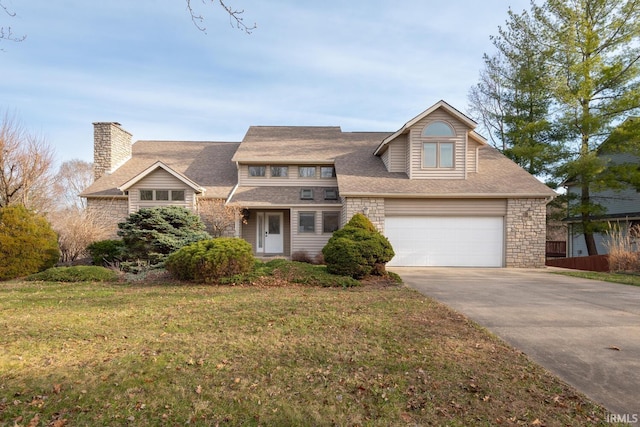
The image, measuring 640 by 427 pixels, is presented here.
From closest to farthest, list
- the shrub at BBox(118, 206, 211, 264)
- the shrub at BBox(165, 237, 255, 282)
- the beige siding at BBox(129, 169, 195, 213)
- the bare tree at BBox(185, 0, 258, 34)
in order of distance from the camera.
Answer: the bare tree at BBox(185, 0, 258, 34)
the shrub at BBox(165, 237, 255, 282)
the shrub at BBox(118, 206, 211, 264)
the beige siding at BBox(129, 169, 195, 213)

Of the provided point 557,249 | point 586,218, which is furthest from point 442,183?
point 557,249

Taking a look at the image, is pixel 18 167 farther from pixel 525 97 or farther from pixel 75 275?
pixel 525 97

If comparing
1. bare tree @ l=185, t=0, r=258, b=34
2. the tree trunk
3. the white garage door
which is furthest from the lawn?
the tree trunk

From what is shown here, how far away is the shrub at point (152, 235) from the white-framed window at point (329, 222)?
596 centimetres

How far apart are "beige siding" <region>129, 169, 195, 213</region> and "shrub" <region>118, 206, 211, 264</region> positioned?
3.41 m

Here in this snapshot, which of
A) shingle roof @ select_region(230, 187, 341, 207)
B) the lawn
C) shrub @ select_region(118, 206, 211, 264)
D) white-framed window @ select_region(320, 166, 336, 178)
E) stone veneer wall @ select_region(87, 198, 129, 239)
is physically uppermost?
white-framed window @ select_region(320, 166, 336, 178)

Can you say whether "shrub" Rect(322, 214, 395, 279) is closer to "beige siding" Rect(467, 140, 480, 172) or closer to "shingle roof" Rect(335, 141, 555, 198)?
"shingle roof" Rect(335, 141, 555, 198)

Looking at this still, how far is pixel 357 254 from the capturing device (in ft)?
32.8

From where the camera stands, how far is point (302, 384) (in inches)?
136

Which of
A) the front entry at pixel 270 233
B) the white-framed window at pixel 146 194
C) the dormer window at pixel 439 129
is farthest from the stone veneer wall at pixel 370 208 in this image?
the white-framed window at pixel 146 194

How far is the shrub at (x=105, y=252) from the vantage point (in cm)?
1189

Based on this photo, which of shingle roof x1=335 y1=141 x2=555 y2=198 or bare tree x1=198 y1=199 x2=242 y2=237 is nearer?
shingle roof x1=335 y1=141 x2=555 y2=198

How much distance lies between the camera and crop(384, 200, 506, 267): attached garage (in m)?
14.1

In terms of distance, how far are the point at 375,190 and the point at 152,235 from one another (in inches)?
332
